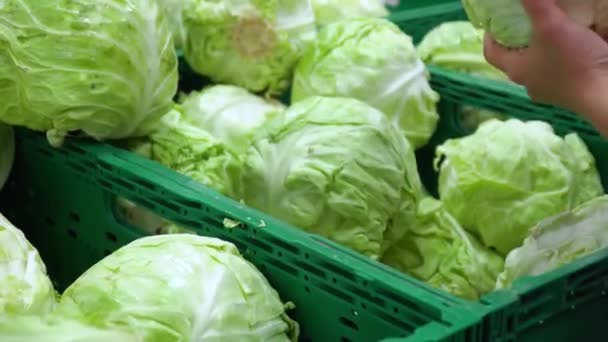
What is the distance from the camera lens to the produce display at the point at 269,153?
172 cm

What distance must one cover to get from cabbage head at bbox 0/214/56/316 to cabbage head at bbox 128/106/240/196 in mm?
642

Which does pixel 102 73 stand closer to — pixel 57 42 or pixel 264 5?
pixel 57 42

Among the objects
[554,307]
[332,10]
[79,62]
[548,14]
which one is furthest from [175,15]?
[554,307]

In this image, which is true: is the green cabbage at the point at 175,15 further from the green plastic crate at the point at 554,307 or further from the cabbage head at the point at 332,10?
the green plastic crate at the point at 554,307

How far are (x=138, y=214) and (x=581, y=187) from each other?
1.07 meters

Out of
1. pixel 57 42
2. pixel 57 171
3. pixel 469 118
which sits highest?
pixel 57 42

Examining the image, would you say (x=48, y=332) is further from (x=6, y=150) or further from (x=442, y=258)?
(x=6, y=150)

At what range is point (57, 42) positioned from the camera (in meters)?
2.19

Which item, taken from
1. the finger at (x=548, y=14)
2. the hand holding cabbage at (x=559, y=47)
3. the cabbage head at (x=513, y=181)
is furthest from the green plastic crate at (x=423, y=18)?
the finger at (x=548, y=14)

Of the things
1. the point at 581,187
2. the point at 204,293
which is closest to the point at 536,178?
the point at 581,187

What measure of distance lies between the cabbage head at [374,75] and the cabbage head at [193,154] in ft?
1.17

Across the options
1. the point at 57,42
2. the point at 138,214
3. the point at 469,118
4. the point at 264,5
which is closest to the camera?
the point at 57,42

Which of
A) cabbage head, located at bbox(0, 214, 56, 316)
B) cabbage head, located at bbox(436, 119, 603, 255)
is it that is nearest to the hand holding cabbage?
cabbage head, located at bbox(436, 119, 603, 255)

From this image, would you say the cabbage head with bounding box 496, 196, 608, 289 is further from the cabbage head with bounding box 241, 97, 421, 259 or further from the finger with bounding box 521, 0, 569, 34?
the finger with bounding box 521, 0, 569, 34
